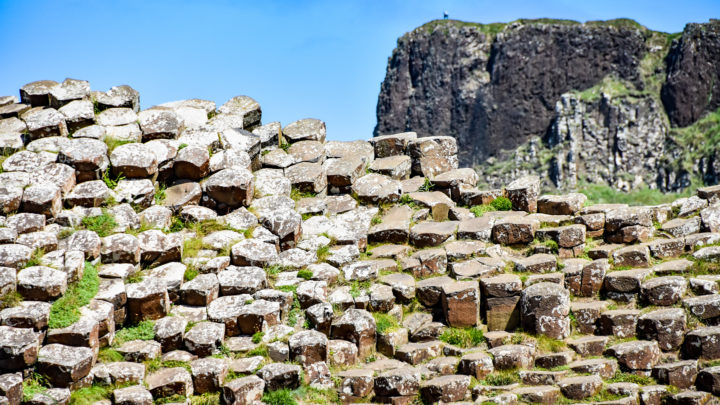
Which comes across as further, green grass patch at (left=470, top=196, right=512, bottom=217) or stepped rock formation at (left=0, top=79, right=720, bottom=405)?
green grass patch at (left=470, top=196, right=512, bottom=217)

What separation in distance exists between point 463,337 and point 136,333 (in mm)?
5022

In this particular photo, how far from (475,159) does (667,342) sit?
582 ft

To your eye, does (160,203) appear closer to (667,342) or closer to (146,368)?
(146,368)

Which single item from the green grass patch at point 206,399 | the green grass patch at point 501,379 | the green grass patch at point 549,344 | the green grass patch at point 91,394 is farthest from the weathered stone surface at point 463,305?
the green grass patch at point 91,394

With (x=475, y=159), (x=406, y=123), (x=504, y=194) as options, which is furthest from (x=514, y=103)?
(x=504, y=194)

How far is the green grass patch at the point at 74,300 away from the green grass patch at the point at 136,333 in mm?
703

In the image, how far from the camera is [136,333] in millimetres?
11367

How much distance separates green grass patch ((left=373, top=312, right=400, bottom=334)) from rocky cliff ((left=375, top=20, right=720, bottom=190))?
503ft

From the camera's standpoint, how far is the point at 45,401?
9.74m

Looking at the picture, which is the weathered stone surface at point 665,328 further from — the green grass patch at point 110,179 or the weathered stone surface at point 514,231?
the green grass patch at point 110,179

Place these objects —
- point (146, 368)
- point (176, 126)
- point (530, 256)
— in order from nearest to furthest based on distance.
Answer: point (146, 368) < point (530, 256) < point (176, 126)

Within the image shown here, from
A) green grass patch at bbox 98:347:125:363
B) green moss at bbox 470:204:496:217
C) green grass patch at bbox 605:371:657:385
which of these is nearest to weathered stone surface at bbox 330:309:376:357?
green grass patch at bbox 98:347:125:363

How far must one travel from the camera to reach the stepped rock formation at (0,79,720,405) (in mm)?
10547

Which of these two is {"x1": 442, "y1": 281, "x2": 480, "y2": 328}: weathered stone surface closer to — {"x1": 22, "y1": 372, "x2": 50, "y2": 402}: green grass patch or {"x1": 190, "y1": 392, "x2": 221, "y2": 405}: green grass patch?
{"x1": 190, "y1": 392, "x2": 221, "y2": 405}: green grass patch
